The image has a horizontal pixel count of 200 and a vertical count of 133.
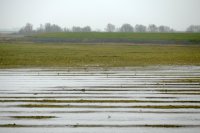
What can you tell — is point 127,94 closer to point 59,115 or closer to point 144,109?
point 144,109

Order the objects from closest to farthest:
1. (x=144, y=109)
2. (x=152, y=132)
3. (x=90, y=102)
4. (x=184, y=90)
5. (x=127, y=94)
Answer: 1. (x=152, y=132)
2. (x=144, y=109)
3. (x=90, y=102)
4. (x=127, y=94)
5. (x=184, y=90)

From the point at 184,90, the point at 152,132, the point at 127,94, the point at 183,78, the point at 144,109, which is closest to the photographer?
the point at 152,132

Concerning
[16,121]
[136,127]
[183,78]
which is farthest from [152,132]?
[183,78]

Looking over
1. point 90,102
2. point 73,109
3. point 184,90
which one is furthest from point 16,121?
point 184,90

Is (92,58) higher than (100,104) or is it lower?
higher

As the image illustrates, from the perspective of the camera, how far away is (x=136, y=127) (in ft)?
28.3

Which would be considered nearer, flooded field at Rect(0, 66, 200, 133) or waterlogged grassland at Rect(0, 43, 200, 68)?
flooded field at Rect(0, 66, 200, 133)

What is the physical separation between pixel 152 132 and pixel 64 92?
6.15 metres

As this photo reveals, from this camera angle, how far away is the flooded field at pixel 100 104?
874cm

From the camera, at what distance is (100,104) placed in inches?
444

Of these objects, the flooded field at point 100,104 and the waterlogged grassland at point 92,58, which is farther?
the waterlogged grassland at point 92,58

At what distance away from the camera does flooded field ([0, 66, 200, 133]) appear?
874 centimetres

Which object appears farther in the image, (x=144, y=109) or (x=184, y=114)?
(x=144, y=109)

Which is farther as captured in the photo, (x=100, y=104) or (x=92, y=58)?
(x=92, y=58)
